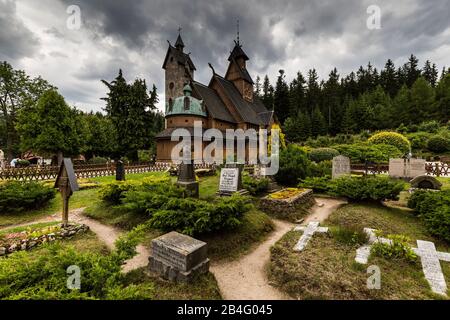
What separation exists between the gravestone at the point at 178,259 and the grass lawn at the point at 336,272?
170 centimetres

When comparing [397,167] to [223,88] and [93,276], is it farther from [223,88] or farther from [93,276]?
[223,88]

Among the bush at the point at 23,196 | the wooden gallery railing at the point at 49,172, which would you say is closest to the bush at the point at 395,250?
the bush at the point at 23,196

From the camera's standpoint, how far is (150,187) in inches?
340

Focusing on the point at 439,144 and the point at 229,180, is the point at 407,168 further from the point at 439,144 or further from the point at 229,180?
the point at 439,144

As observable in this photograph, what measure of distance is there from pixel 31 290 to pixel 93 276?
771 mm

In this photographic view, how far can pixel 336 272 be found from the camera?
4277 mm

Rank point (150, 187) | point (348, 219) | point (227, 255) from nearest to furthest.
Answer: point (227, 255) < point (348, 219) < point (150, 187)

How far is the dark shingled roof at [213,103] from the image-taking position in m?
29.0

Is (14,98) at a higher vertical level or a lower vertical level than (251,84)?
lower

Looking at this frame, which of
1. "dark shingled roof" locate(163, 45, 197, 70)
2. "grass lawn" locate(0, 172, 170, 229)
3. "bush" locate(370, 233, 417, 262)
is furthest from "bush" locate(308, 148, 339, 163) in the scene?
"dark shingled roof" locate(163, 45, 197, 70)

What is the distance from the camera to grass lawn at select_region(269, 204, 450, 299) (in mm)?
3756

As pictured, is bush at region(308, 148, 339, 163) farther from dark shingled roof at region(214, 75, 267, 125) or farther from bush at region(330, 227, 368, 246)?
bush at region(330, 227, 368, 246)

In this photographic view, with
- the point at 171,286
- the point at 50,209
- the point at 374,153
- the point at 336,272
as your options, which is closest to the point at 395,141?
the point at 374,153
